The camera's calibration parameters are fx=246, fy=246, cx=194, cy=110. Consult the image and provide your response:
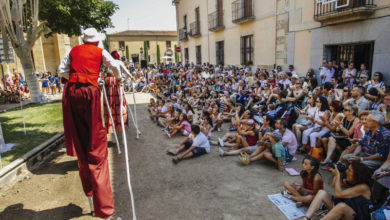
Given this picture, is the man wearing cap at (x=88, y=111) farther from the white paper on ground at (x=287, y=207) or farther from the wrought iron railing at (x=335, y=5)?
the wrought iron railing at (x=335, y=5)

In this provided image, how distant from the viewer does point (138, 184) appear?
14.2ft

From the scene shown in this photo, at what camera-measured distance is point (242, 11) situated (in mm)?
14969

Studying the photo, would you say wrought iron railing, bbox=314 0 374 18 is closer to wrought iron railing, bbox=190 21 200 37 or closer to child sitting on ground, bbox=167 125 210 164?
child sitting on ground, bbox=167 125 210 164

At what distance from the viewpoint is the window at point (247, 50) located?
593 inches

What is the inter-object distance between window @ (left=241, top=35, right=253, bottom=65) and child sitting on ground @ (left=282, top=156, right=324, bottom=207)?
12.1 meters

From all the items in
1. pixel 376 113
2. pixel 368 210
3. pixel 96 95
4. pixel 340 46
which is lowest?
pixel 368 210

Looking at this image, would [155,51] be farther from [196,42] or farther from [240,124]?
[240,124]

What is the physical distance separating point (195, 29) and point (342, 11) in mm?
15518

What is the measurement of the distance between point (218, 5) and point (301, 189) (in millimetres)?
16816

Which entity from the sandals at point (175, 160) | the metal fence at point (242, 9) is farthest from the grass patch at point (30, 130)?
the metal fence at point (242, 9)

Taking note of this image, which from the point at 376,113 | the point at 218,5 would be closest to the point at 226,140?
the point at 376,113

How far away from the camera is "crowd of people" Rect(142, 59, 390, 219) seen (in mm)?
3164

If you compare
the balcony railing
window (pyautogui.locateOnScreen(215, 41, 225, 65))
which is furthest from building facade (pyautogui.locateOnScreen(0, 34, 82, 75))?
window (pyautogui.locateOnScreen(215, 41, 225, 65))

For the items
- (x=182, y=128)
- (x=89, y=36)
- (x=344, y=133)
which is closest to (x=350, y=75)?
(x=344, y=133)
